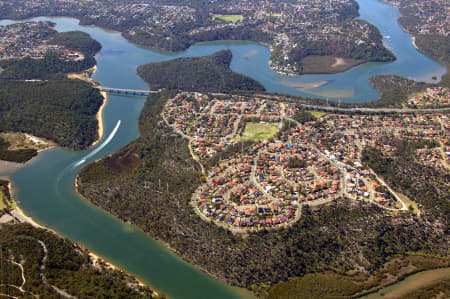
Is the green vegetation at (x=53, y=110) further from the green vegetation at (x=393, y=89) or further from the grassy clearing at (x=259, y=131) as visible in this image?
the green vegetation at (x=393, y=89)

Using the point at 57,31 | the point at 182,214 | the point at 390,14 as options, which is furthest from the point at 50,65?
the point at 390,14

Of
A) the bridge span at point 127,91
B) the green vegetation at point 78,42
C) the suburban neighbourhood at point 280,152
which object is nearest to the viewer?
the suburban neighbourhood at point 280,152

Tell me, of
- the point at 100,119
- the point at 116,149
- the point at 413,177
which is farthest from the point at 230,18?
the point at 413,177

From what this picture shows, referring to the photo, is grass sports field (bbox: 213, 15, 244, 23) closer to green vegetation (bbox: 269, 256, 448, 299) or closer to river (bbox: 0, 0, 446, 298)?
river (bbox: 0, 0, 446, 298)

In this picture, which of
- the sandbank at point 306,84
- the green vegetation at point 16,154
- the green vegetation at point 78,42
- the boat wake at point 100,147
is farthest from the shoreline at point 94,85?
the sandbank at point 306,84

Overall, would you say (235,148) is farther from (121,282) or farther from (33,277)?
(33,277)

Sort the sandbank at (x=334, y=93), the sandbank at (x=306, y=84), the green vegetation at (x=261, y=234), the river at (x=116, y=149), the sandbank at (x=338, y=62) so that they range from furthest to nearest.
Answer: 1. the sandbank at (x=338, y=62)
2. the sandbank at (x=306, y=84)
3. the sandbank at (x=334, y=93)
4. the river at (x=116, y=149)
5. the green vegetation at (x=261, y=234)

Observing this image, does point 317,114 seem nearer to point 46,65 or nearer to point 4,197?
point 4,197
